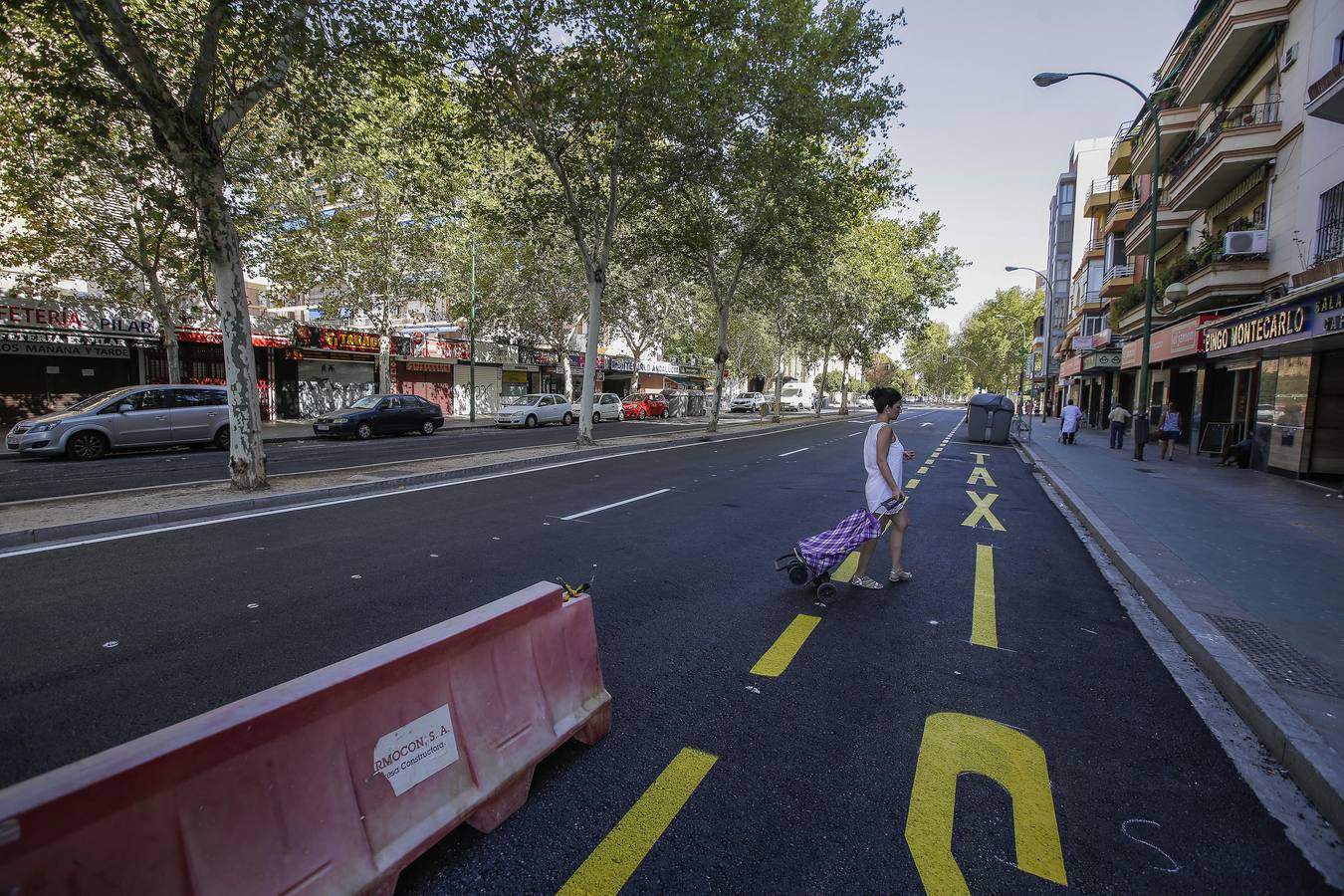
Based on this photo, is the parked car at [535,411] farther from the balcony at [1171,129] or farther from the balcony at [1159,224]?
the balcony at [1171,129]

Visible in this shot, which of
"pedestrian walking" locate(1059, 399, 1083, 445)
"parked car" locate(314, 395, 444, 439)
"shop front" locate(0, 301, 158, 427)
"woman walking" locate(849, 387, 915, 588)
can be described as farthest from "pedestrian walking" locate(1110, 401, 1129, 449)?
"shop front" locate(0, 301, 158, 427)

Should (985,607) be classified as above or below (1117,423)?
below

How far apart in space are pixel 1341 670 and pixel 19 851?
6.13 meters

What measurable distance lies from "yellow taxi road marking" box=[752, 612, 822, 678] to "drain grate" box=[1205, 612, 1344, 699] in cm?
275

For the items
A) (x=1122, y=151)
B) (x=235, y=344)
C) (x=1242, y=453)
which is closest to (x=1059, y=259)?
(x=1122, y=151)

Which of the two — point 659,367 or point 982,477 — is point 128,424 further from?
point 659,367

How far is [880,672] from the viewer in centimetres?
388

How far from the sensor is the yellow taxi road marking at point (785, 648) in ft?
12.6

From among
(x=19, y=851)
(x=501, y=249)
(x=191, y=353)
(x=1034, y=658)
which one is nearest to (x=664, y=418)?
(x=501, y=249)

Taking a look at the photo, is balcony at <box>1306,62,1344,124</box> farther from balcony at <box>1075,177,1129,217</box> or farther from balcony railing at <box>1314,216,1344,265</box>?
balcony at <box>1075,177,1129,217</box>

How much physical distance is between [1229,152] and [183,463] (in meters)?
26.4

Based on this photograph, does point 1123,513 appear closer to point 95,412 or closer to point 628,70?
point 628,70

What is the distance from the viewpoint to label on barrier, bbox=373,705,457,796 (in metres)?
2.12

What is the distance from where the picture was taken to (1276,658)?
4043 mm
